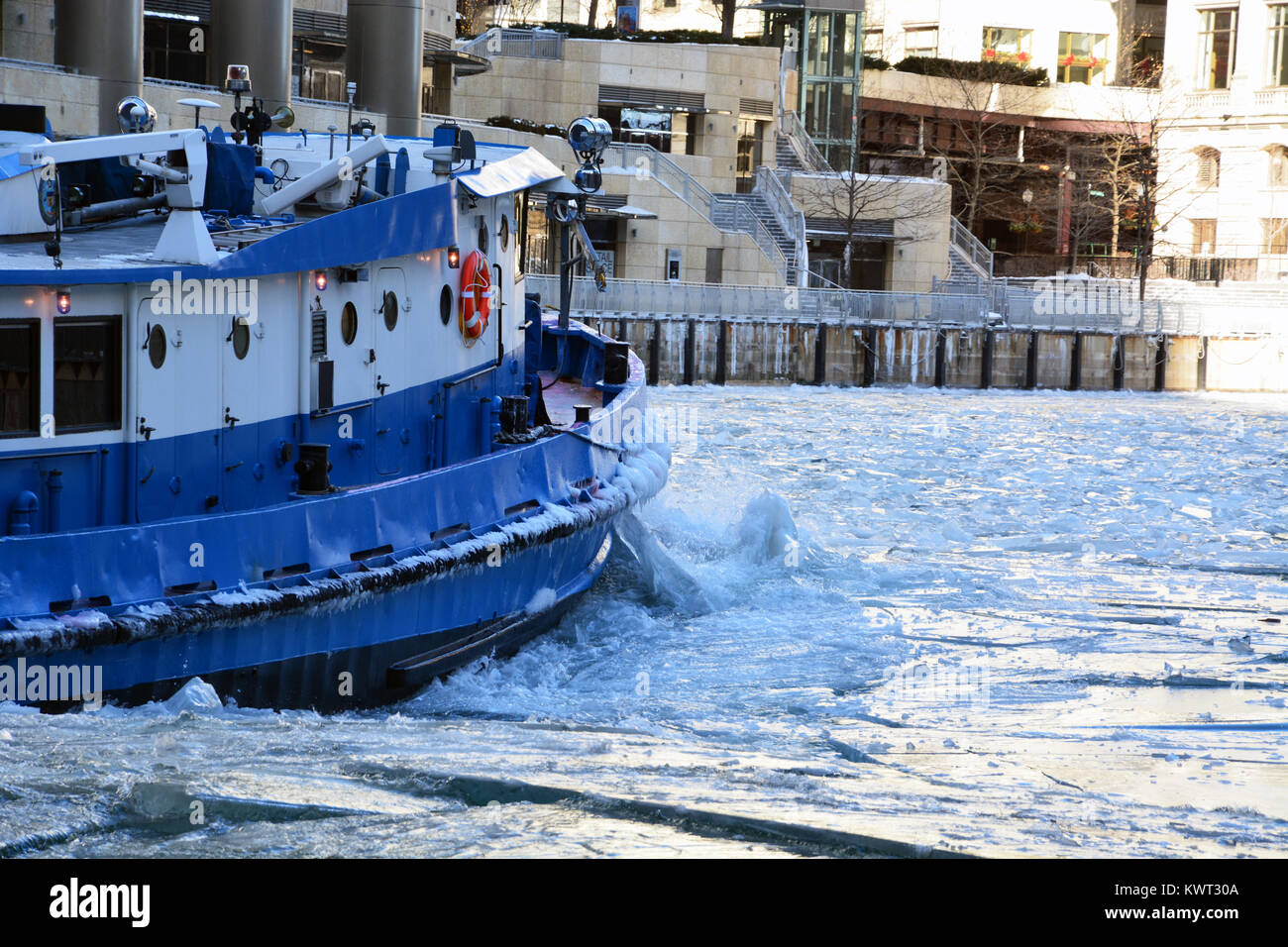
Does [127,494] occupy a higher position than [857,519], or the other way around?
[127,494]

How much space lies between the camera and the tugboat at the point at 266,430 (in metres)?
9.67

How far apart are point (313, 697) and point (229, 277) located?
2820 millimetres

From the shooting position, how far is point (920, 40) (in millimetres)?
72812

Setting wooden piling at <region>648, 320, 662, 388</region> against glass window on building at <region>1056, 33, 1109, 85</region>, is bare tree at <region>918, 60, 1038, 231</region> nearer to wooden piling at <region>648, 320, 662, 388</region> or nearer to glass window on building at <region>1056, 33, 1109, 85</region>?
glass window on building at <region>1056, 33, 1109, 85</region>

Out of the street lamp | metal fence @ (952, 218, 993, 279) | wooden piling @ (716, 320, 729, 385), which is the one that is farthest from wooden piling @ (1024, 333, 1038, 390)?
the street lamp

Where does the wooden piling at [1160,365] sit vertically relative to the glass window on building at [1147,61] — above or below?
below

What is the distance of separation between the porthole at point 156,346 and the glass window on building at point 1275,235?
2534 inches

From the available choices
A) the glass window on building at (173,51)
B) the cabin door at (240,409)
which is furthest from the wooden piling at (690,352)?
the cabin door at (240,409)

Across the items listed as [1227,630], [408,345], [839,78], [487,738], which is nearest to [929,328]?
[839,78]

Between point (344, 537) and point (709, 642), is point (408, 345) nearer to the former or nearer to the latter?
point (344, 537)

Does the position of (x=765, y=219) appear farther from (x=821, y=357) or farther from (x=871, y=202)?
(x=821, y=357)

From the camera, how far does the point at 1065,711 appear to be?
11836mm

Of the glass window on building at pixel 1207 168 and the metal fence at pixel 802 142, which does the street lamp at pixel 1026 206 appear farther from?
the metal fence at pixel 802 142

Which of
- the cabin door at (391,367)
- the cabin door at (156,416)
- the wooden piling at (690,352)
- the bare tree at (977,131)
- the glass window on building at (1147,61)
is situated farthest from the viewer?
the glass window on building at (1147,61)
